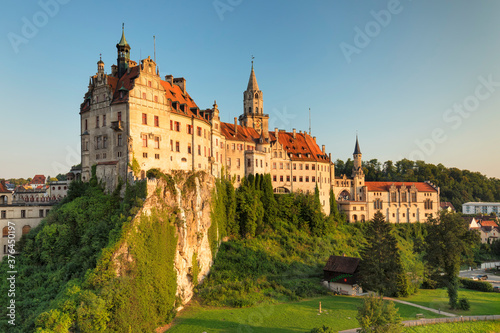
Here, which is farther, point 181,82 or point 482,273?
point 482,273

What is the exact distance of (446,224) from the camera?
5319 centimetres

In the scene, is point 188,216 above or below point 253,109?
below

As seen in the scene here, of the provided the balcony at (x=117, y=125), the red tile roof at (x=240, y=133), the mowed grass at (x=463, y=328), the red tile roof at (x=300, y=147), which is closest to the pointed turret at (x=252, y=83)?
the red tile roof at (x=240, y=133)

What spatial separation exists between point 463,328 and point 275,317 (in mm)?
21014

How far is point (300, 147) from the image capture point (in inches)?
3228

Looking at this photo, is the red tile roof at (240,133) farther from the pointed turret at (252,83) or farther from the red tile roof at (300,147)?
the pointed turret at (252,83)

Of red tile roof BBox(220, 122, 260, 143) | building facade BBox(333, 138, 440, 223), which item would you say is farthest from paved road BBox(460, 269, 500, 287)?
red tile roof BBox(220, 122, 260, 143)

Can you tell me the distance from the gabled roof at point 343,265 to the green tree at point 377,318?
19829 mm

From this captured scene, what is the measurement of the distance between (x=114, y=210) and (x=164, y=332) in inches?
604

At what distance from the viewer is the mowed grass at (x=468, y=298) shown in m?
47.2

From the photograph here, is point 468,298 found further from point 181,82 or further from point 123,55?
point 123,55

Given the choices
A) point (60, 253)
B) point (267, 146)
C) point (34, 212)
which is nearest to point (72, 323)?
point (60, 253)

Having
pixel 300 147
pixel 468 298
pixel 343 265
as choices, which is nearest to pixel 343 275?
pixel 343 265

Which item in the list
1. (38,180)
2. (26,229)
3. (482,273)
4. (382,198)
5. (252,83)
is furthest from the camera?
(38,180)
